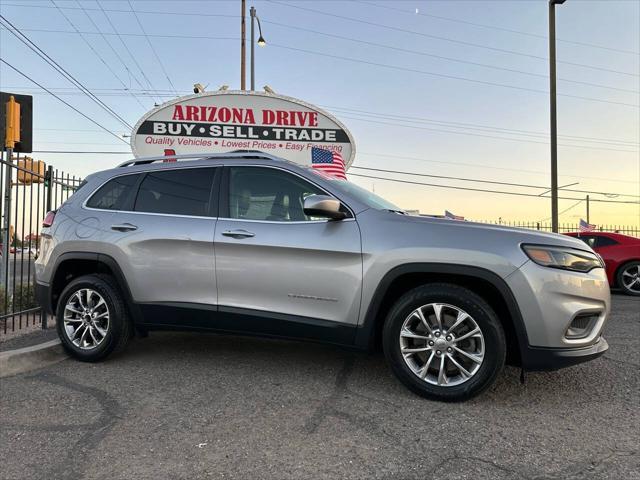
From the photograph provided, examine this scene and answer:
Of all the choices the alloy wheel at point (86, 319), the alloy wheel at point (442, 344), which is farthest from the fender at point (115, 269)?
the alloy wheel at point (442, 344)

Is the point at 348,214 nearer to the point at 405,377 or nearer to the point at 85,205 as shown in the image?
the point at 405,377

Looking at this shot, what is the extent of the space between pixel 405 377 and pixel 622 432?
138cm

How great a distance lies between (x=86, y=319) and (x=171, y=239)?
1.19 m

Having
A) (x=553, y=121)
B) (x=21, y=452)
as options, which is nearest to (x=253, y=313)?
(x=21, y=452)

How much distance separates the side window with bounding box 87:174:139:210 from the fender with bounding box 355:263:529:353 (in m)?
2.59

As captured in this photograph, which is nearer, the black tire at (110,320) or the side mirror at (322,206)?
the side mirror at (322,206)

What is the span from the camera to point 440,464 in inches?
100

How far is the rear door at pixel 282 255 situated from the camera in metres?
3.59

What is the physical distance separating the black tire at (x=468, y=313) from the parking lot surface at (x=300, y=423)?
12 cm

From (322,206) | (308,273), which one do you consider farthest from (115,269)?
(322,206)

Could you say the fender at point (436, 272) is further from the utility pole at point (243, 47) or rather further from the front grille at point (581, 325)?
the utility pole at point (243, 47)

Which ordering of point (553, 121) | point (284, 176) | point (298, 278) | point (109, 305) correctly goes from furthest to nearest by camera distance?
1. point (553, 121)
2. point (109, 305)
3. point (284, 176)
4. point (298, 278)

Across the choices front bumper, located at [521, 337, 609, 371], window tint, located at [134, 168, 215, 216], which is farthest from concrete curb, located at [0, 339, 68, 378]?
front bumper, located at [521, 337, 609, 371]

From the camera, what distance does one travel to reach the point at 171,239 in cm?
412
